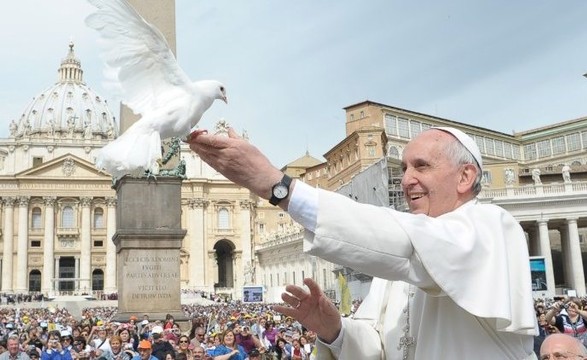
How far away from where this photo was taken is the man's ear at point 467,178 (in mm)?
2047

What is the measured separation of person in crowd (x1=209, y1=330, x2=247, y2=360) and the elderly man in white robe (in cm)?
598

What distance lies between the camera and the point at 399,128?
6088 centimetres

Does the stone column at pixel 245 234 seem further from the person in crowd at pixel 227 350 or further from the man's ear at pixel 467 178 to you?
the man's ear at pixel 467 178

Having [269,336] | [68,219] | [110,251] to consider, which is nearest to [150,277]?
[269,336]

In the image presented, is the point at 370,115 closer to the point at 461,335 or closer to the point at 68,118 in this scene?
the point at 461,335

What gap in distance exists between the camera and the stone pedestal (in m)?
14.8

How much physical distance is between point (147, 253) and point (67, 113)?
111405mm

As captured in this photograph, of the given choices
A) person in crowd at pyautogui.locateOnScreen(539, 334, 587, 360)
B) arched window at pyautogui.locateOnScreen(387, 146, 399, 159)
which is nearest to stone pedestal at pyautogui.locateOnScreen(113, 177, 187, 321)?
person in crowd at pyautogui.locateOnScreen(539, 334, 587, 360)

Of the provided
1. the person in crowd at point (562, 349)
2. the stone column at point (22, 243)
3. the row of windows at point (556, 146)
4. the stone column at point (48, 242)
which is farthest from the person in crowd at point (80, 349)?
the stone column at point (22, 243)

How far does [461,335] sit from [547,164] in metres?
69.4

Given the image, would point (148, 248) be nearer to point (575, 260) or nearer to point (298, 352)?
point (298, 352)

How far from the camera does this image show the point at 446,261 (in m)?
1.66

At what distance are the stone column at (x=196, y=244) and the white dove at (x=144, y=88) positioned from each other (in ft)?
260

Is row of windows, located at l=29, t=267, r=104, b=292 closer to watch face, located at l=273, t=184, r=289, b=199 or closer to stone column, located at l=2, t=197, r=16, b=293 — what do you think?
stone column, located at l=2, t=197, r=16, b=293
